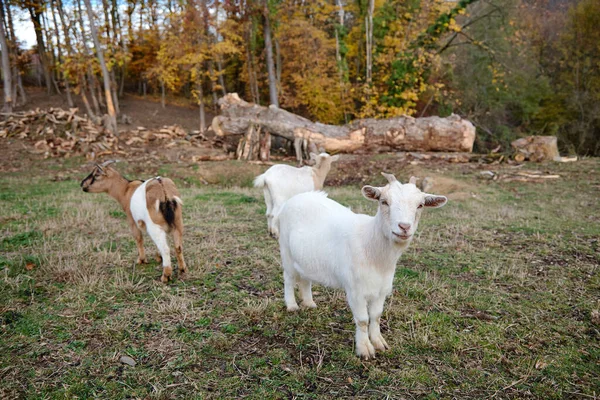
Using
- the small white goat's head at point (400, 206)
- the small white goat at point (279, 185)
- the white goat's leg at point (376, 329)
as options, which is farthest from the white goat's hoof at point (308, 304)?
the small white goat at point (279, 185)

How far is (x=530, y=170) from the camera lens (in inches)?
546

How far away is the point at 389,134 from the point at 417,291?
12.9 metres

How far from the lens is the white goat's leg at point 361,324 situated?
3.45 meters

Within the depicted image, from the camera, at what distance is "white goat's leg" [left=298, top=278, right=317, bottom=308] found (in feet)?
14.4

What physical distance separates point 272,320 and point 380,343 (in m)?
1.17

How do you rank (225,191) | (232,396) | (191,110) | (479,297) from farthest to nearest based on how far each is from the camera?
1. (191,110)
2. (225,191)
3. (479,297)
4. (232,396)

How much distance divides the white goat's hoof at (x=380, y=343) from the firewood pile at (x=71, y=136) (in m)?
14.8

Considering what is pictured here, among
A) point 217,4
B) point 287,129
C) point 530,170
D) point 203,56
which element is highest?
point 217,4

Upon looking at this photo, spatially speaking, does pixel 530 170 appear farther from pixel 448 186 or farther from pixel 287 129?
pixel 287 129

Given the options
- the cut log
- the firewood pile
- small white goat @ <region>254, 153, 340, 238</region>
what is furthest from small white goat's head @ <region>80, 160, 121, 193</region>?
the cut log

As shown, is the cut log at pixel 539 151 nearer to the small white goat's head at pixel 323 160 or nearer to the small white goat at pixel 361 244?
the small white goat's head at pixel 323 160

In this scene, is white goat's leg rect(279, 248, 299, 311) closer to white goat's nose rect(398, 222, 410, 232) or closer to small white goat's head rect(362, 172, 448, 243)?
small white goat's head rect(362, 172, 448, 243)

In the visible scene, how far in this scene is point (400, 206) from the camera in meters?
3.13

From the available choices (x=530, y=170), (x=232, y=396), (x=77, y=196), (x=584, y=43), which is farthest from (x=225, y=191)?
(x=584, y=43)
